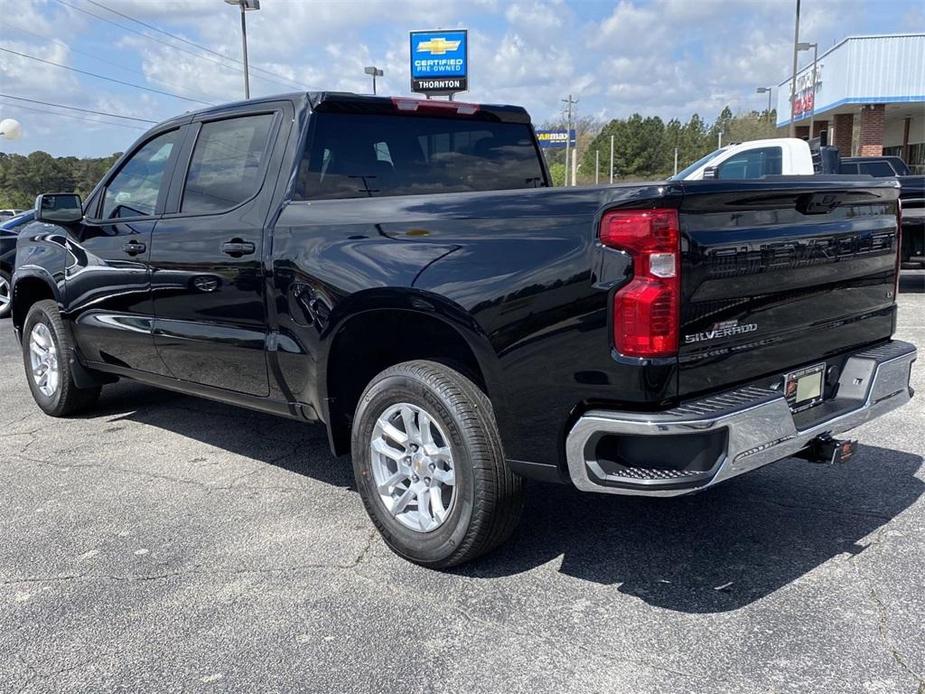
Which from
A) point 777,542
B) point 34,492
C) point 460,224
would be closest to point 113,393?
point 34,492

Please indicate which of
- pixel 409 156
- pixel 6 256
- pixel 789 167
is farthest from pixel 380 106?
pixel 6 256

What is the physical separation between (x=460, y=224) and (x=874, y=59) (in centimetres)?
2971

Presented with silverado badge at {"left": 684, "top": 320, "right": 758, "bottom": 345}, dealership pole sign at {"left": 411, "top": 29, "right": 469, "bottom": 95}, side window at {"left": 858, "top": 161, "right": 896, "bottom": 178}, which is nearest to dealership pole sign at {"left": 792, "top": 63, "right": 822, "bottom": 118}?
dealership pole sign at {"left": 411, "top": 29, "right": 469, "bottom": 95}

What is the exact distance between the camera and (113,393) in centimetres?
684

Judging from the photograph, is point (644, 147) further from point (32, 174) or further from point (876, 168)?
point (876, 168)

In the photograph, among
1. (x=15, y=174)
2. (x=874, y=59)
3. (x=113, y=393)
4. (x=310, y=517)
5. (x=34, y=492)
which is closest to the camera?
(x=310, y=517)

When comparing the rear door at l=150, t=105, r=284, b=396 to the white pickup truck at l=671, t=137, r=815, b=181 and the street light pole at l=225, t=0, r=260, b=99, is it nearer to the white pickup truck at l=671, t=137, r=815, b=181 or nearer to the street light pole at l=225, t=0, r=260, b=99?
the white pickup truck at l=671, t=137, r=815, b=181

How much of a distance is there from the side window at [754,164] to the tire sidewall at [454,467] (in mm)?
8191

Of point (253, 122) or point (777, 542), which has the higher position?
point (253, 122)

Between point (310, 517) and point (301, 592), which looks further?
point (310, 517)

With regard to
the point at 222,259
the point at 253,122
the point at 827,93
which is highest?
the point at 827,93

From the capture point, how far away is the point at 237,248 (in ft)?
13.1

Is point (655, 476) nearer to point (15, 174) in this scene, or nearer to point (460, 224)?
point (460, 224)

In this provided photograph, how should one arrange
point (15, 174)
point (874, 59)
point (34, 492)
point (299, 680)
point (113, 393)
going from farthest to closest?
point (15, 174), point (874, 59), point (113, 393), point (34, 492), point (299, 680)
